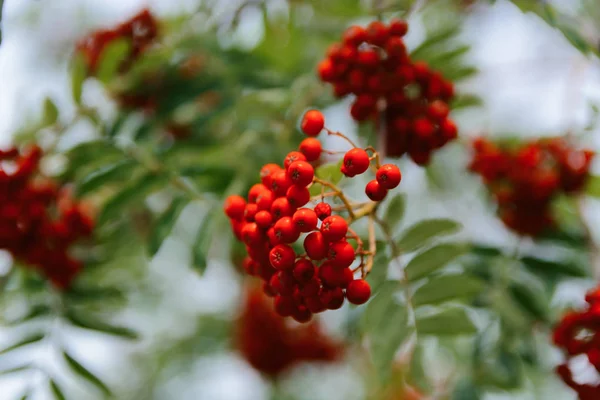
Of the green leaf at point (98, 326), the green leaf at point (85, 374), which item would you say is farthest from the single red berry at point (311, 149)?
the green leaf at point (85, 374)

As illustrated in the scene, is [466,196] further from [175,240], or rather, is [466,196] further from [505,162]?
[175,240]

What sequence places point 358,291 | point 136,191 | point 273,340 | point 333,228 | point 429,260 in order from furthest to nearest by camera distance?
point 273,340
point 136,191
point 429,260
point 358,291
point 333,228

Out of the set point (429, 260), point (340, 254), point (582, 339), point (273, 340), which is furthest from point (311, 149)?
point (273, 340)

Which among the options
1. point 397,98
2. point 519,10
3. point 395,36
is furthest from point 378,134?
point 519,10

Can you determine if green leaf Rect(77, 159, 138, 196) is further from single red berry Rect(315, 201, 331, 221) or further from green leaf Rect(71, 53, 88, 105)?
single red berry Rect(315, 201, 331, 221)

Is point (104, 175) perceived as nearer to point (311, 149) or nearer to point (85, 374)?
point (85, 374)

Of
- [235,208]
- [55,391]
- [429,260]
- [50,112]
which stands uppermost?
[235,208]
